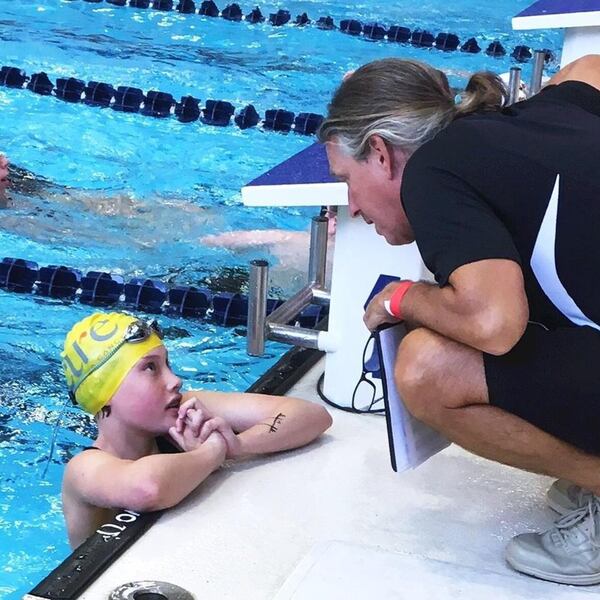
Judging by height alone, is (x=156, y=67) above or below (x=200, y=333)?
above

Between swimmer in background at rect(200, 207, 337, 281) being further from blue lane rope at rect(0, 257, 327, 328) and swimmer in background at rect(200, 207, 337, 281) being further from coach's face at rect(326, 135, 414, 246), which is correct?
coach's face at rect(326, 135, 414, 246)

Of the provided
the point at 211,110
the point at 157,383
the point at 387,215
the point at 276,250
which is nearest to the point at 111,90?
the point at 211,110

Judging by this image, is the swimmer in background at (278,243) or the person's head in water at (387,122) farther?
the swimmer in background at (278,243)

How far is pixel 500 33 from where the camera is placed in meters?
9.01

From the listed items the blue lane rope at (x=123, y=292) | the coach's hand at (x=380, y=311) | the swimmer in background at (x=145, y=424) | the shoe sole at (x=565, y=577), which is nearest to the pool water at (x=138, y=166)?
the blue lane rope at (x=123, y=292)

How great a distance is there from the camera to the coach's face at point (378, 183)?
2102 mm

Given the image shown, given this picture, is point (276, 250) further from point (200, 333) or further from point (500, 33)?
point (500, 33)

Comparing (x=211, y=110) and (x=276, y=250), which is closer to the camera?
(x=276, y=250)

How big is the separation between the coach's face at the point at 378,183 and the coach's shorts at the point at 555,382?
30 centimetres

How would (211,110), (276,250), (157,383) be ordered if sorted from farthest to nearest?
(211,110)
(276,250)
(157,383)

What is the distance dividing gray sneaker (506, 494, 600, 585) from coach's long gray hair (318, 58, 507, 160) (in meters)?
0.75

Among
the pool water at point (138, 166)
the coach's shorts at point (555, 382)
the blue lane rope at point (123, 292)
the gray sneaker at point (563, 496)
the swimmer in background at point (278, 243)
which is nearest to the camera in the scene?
the coach's shorts at point (555, 382)

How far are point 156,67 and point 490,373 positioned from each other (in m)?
5.80

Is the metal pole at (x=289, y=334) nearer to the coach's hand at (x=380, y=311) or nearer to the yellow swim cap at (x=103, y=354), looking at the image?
the yellow swim cap at (x=103, y=354)
